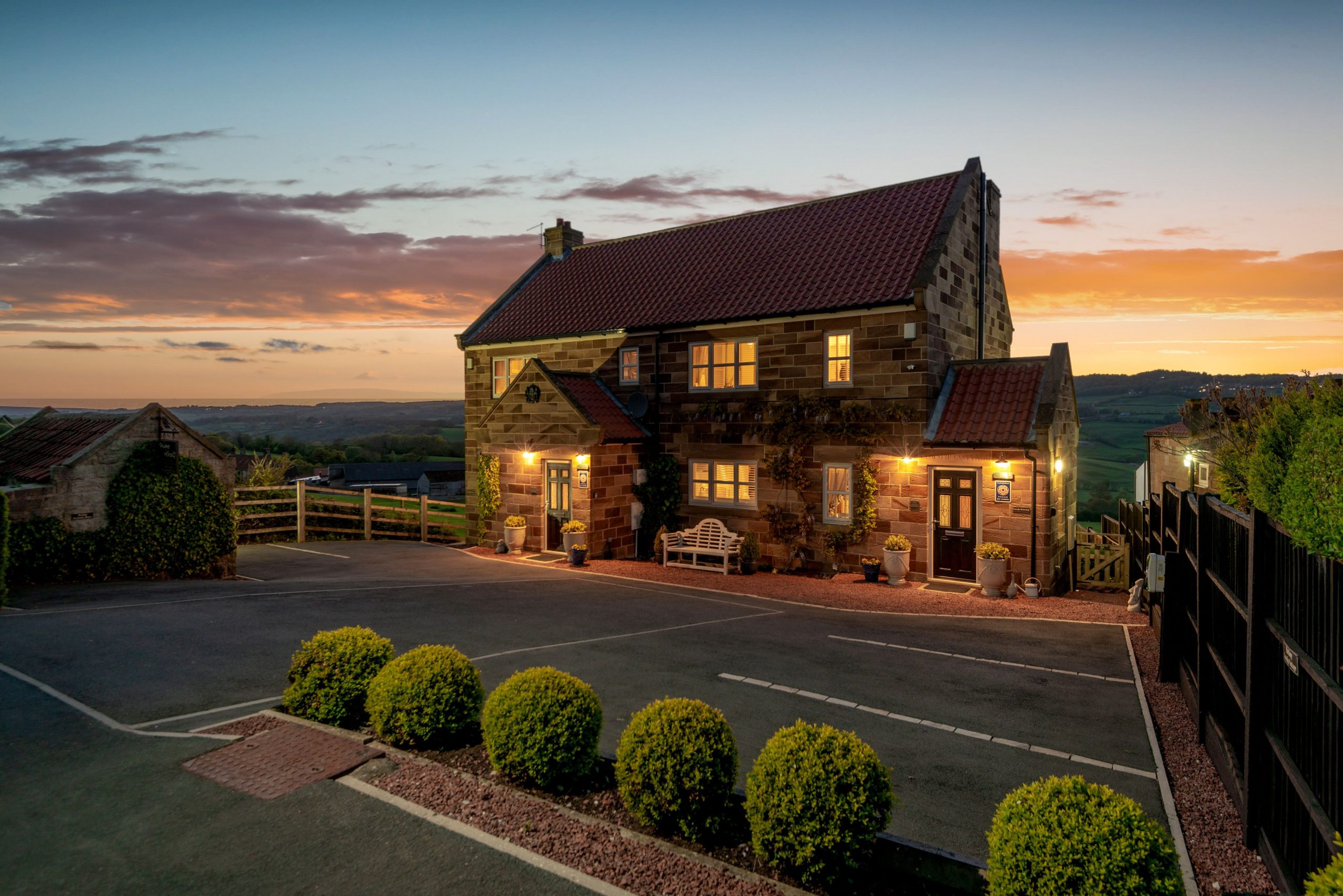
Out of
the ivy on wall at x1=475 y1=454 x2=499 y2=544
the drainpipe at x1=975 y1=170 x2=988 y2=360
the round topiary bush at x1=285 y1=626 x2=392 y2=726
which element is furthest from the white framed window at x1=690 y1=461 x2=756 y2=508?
the round topiary bush at x1=285 y1=626 x2=392 y2=726

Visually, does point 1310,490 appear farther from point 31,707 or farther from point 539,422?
point 539,422

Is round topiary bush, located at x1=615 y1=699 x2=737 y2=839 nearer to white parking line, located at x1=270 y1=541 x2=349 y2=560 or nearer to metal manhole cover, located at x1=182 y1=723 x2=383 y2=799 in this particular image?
metal manhole cover, located at x1=182 y1=723 x2=383 y2=799

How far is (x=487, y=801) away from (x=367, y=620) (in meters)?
8.02

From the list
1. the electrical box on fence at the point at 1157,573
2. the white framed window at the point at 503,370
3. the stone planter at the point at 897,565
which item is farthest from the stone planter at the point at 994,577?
the white framed window at the point at 503,370

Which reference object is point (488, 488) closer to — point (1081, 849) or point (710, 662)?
point (710, 662)

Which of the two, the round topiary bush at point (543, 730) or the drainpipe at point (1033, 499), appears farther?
the drainpipe at point (1033, 499)

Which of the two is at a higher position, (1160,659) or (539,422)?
(539,422)

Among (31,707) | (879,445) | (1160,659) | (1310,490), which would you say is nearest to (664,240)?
(879,445)

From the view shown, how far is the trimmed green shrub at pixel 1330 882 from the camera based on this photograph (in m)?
2.88

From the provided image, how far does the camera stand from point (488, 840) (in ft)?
18.0

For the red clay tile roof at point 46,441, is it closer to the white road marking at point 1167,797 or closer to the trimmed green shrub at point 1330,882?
the white road marking at point 1167,797

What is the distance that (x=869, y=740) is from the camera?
7984 millimetres

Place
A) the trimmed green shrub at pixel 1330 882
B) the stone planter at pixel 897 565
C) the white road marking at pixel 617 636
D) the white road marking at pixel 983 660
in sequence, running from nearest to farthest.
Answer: the trimmed green shrub at pixel 1330 882, the white road marking at pixel 983 660, the white road marking at pixel 617 636, the stone planter at pixel 897 565

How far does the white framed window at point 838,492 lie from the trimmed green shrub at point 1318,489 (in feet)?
46.3
